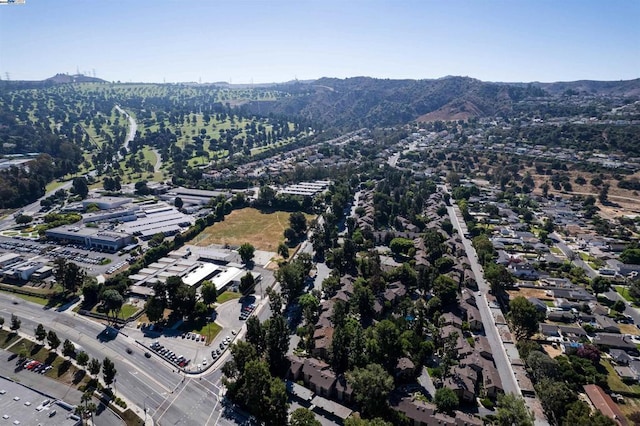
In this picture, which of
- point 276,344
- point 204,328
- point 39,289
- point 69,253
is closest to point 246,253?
point 204,328

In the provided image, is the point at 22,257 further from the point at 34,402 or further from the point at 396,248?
the point at 396,248

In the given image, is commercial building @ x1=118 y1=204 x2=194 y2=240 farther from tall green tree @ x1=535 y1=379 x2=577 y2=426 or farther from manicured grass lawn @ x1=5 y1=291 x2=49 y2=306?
tall green tree @ x1=535 y1=379 x2=577 y2=426

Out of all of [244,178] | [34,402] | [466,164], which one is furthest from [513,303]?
[466,164]

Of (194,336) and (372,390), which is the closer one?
(372,390)

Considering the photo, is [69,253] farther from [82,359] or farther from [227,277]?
[82,359]

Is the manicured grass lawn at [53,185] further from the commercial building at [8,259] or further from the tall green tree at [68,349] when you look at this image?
the tall green tree at [68,349]

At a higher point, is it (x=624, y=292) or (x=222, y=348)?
(x=624, y=292)

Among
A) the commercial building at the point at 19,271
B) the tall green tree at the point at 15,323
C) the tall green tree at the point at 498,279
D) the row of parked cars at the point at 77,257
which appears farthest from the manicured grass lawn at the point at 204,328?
the tall green tree at the point at 498,279
